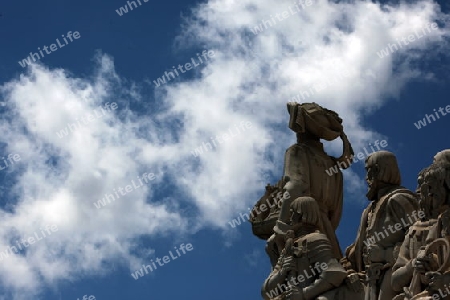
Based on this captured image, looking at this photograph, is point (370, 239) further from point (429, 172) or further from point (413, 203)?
point (429, 172)

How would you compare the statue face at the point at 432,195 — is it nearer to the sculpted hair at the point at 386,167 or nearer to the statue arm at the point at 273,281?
the sculpted hair at the point at 386,167

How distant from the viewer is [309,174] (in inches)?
614

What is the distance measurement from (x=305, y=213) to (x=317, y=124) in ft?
8.02

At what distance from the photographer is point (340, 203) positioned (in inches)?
623

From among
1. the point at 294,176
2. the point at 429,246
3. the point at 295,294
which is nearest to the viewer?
the point at 429,246

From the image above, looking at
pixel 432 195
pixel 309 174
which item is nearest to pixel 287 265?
pixel 309 174

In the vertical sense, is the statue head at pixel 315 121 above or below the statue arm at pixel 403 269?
above

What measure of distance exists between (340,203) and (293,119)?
1.75m

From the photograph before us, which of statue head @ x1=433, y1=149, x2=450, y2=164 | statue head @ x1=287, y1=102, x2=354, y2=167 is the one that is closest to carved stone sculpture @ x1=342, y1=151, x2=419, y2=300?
statue head @ x1=433, y1=149, x2=450, y2=164

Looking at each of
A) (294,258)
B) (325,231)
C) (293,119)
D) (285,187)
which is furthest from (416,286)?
(293,119)

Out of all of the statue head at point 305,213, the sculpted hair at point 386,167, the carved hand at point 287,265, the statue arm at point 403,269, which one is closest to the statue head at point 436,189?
the statue arm at point 403,269

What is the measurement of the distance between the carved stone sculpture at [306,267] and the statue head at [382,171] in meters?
1.20

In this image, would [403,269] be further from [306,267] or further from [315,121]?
[315,121]

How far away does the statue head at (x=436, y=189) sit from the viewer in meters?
10.9
